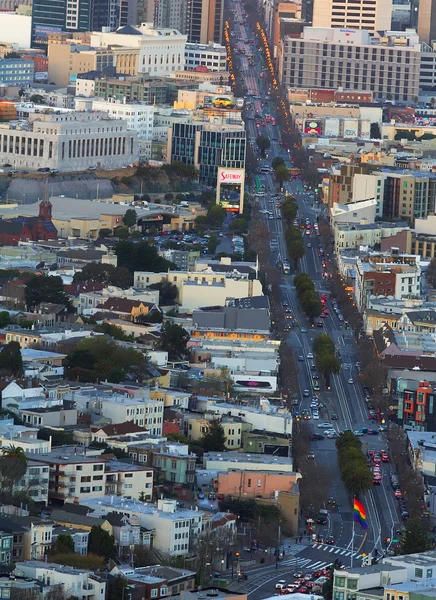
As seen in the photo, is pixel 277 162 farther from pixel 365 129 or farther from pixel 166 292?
pixel 166 292

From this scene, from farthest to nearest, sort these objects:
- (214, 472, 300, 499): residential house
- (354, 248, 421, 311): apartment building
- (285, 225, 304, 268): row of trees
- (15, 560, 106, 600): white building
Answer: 1. (285, 225, 304, 268): row of trees
2. (354, 248, 421, 311): apartment building
3. (214, 472, 300, 499): residential house
4. (15, 560, 106, 600): white building

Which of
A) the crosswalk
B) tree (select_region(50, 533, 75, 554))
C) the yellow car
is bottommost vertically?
the crosswalk

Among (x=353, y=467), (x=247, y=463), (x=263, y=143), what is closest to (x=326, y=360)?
(x=353, y=467)

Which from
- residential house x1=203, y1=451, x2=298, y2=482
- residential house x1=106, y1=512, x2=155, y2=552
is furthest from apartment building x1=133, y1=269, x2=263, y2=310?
residential house x1=106, y1=512, x2=155, y2=552

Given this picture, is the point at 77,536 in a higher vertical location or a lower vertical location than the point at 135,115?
lower

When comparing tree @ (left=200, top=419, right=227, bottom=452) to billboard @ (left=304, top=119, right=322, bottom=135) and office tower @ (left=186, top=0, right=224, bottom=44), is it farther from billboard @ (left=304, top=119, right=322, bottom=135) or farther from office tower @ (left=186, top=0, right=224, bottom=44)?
office tower @ (left=186, top=0, right=224, bottom=44)

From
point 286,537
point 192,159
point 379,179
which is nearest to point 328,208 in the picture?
point 379,179
